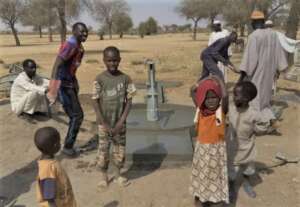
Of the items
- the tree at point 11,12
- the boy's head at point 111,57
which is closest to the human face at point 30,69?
the boy's head at point 111,57

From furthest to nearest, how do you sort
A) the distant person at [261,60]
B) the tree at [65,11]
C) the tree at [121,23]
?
1. the tree at [121,23]
2. the tree at [65,11]
3. the distant person at [261,60]

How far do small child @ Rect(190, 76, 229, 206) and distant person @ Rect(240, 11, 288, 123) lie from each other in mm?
2637

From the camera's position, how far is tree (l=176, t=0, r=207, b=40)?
6006cm

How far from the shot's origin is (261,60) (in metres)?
6.27

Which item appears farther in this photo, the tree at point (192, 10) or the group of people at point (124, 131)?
the tree at point (192, 10)

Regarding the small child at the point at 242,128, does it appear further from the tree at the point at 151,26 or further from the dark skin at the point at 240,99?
the tree at the point at 151,26

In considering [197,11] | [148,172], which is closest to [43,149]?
[148,172]

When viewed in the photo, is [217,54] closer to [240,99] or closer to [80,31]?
[80,31]

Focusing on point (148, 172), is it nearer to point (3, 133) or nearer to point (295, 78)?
point (3, 133)

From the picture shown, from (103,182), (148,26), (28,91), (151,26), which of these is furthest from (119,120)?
(151,26)

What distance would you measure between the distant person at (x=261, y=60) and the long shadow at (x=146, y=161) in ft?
5.32

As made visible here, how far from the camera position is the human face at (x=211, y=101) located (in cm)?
366

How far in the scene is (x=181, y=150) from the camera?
216 inches

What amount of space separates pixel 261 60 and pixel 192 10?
56.4m
